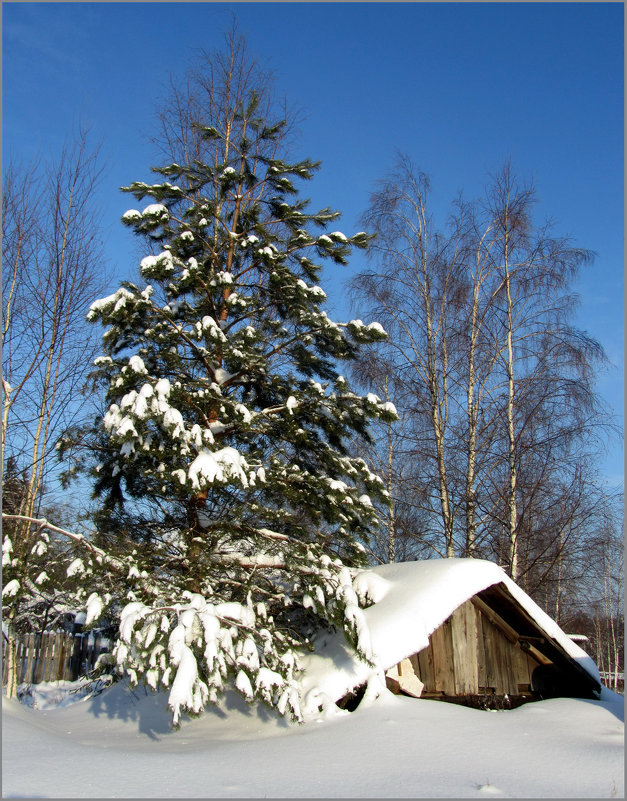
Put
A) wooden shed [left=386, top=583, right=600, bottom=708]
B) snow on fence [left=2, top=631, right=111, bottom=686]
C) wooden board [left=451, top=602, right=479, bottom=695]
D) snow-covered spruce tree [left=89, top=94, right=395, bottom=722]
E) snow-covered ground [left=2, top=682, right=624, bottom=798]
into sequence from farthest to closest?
snow on fence [left=2, top=631, right=111, bottom=686], wooden board [left=451, top=602, right=479, bottom=695], wooden shed [left=386, top=583, right=600, bottom=708], snow-covered spruce tree [left=89, top=94, right=395, bottom=722], snow-covered ground [left=2, top=682, right=624, bottom=798]

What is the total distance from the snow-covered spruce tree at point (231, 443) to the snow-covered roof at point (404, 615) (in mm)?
418

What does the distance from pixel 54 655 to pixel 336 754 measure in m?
10.1

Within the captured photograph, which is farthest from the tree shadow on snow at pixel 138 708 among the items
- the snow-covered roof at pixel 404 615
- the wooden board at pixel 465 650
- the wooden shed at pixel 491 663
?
the wooden board at pixel 465 650

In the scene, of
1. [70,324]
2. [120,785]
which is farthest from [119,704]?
[70,324]

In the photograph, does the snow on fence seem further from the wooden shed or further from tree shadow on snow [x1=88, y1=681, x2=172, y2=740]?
the wooden shed

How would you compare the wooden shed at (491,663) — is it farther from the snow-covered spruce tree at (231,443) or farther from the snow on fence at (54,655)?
the snow on fence at (54,655)

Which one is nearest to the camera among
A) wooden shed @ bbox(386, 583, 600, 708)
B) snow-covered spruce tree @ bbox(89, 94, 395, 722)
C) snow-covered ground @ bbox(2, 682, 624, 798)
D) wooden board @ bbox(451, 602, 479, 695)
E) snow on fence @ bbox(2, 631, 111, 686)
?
snow-covered ground @ bbox(2, 682, 624, 798)

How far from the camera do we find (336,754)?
552 cm

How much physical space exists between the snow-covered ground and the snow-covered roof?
0.45 metres

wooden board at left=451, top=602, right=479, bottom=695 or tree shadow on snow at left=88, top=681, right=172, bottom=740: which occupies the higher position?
wooden board at left=451, top=602, right=479, bottom=695

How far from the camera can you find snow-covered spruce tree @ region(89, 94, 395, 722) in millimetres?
6574

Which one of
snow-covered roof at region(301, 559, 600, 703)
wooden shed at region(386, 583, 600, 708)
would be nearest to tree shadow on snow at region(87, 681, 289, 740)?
snow-covered roof at region(301, 559, 600, 703)

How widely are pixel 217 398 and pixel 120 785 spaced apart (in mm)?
4942

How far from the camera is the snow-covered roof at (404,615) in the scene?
7121mm
